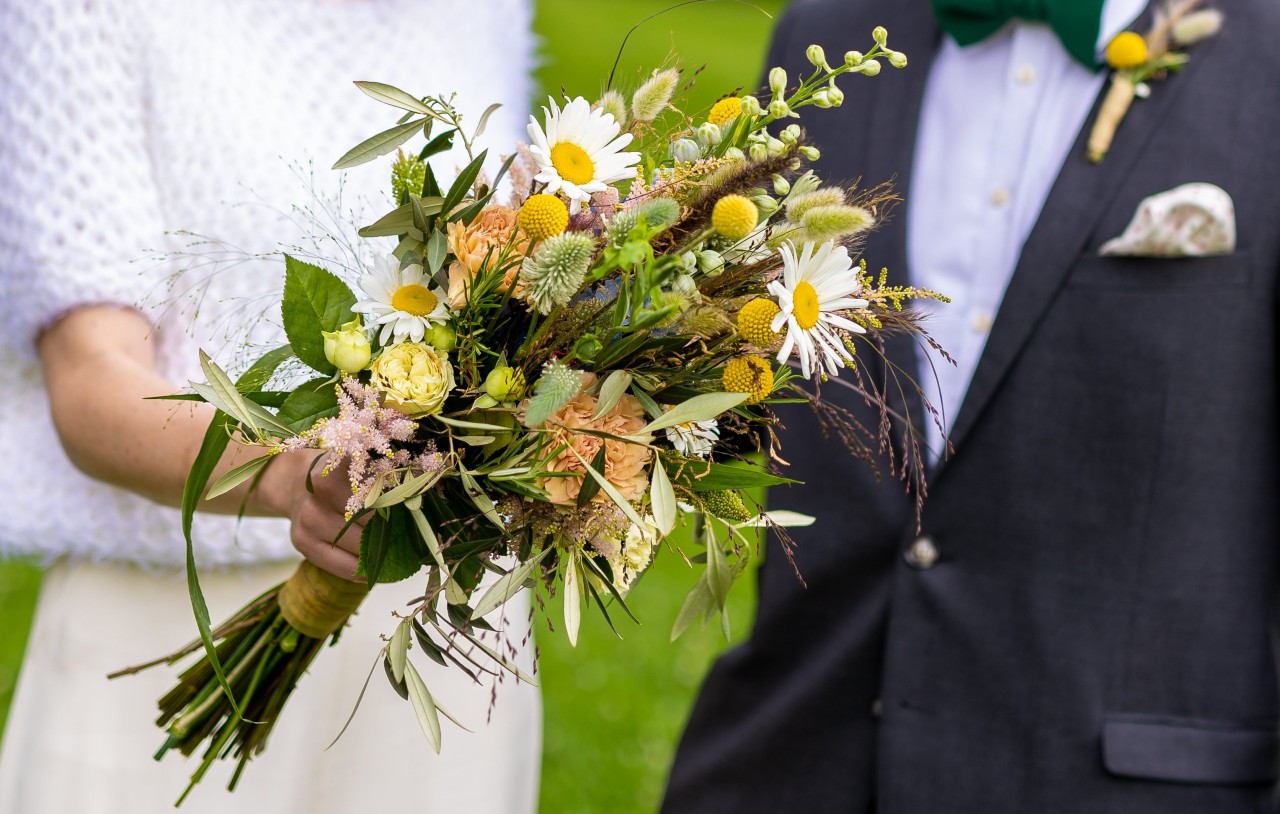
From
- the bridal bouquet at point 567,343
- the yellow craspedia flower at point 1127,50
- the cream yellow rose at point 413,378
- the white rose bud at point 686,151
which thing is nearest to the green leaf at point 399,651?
the bridal bouquet at point 567,343

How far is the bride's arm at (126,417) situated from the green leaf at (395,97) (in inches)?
19.4

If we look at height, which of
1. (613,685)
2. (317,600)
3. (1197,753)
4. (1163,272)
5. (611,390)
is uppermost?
(1163,272)

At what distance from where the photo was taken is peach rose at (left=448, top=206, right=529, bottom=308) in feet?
3.99

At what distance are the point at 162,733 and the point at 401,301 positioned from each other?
987 mm

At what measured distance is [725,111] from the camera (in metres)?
1.27

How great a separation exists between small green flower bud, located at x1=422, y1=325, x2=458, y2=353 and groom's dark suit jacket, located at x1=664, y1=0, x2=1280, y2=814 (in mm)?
1093

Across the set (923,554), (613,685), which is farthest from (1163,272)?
(613,685)

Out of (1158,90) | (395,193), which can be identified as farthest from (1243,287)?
(395,193)

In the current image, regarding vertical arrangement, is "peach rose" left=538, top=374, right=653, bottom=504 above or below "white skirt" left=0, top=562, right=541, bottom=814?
above

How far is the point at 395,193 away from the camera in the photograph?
130cm

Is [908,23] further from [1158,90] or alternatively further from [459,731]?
[459,731]

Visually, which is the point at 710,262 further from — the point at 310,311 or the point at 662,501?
the point at 310,311

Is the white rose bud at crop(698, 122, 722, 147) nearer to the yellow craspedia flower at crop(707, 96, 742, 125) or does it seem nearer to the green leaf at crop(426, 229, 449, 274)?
the yellow craspedia flower at crop(707, 96, 742, 125)

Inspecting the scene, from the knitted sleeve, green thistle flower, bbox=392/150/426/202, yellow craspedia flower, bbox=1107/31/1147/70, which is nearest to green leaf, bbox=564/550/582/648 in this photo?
green thistle flower, bbox=392/150/426/202
